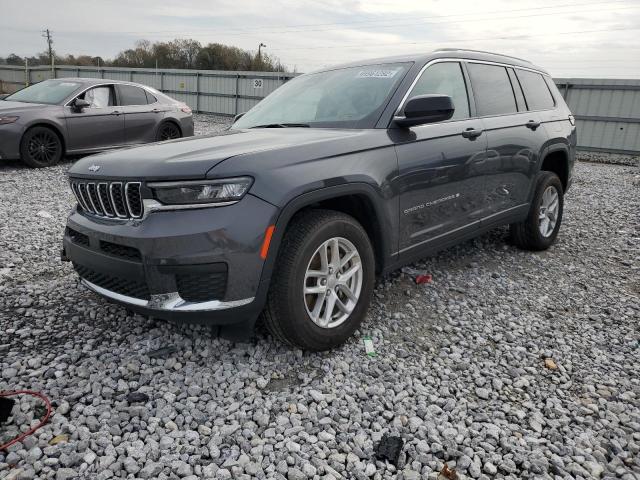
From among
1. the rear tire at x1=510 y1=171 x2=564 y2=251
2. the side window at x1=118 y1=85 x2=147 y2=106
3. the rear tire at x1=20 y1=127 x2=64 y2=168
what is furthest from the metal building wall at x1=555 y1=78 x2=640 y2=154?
the rear tire at x1=20 y1=127 x2=64 y2=168

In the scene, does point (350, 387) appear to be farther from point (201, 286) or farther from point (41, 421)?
point (41, 421)

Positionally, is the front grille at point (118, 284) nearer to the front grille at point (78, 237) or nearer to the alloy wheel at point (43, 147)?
the front grille at point (78, 237)

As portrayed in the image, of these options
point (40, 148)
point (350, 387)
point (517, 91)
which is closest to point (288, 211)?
point (350, 387)

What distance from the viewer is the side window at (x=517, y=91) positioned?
15.3ft

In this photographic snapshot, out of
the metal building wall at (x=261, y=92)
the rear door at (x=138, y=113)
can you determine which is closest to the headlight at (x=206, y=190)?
the rear door at (x=138, y=113)

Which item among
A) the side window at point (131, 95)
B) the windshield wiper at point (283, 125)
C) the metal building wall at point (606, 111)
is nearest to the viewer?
the windshield wiper at point (283, 125)

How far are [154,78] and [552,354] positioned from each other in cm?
2414

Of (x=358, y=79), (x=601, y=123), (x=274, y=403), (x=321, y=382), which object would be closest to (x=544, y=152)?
(x=358, y=79)

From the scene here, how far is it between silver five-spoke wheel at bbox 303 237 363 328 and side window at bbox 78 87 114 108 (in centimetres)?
787

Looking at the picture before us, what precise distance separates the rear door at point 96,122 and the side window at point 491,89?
→ 7.33 m

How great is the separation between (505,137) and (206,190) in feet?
9.44

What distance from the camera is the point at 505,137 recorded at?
4.24 meters

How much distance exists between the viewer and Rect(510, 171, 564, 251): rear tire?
193 inches

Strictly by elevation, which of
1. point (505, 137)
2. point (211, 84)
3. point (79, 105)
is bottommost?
point (79, 105)
